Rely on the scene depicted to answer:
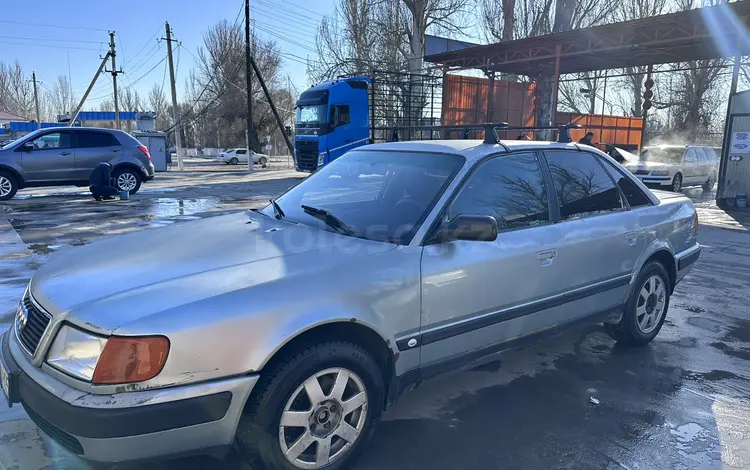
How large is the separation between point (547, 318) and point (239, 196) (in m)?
12.3

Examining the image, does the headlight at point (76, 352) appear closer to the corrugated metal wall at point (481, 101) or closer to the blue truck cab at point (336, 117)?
the blue truck cab at point (336, 117)

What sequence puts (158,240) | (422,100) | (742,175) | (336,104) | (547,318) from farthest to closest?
(422,100) → (336,104) → (742,175) → (547,318) → (158,240)

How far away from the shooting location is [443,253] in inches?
113

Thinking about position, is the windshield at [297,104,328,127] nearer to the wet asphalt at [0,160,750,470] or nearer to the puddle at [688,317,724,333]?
the wet asphalt at [0,160,750,470]

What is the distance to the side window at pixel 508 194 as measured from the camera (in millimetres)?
3178

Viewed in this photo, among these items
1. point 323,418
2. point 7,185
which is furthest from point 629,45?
point 7,185

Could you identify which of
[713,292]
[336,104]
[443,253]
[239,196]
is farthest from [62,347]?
[336,104]

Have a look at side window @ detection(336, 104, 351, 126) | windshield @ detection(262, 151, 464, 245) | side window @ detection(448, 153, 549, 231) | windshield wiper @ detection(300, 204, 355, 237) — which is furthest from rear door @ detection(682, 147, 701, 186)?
windshield wiper @ detection(300, 204, 355, 237)

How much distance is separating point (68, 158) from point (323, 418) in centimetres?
1311

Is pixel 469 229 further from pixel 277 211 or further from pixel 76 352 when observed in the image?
pixel 76 352

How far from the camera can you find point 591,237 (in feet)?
11.9

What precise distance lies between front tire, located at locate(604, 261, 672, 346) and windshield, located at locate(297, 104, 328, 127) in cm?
1525

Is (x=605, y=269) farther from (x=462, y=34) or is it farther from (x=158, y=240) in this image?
(x=462, y=34)

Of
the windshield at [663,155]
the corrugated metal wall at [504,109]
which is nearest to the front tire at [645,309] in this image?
the windshield at [663,155]
